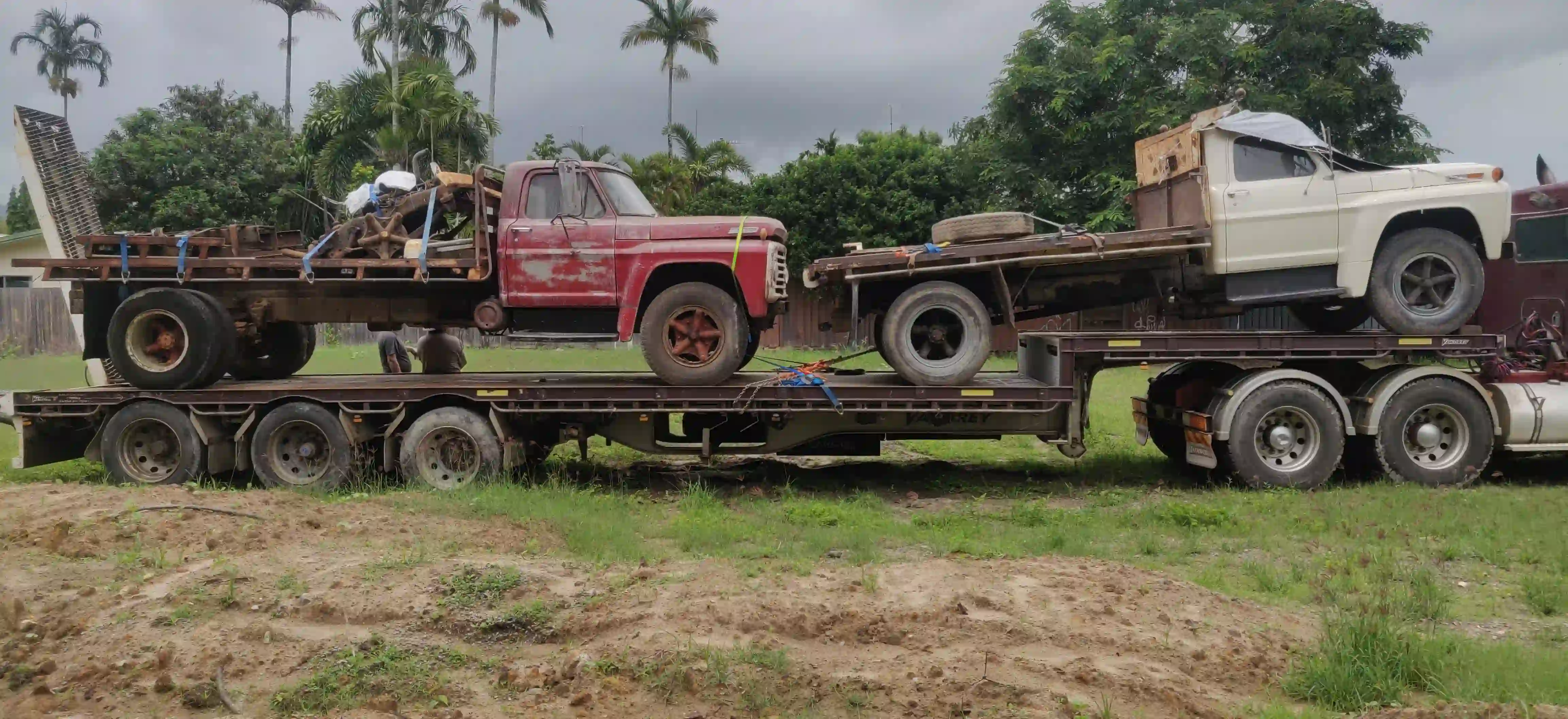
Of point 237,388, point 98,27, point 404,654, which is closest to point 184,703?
point 404,654

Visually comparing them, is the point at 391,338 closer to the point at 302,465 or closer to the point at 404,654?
the point at 302,465

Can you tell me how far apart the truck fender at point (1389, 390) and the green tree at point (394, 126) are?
2186 centimetres

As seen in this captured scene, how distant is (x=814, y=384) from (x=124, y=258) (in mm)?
6317

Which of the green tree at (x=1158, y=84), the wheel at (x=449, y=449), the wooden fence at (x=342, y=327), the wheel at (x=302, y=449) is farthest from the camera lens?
the wooden fence at (x=342, y=327)

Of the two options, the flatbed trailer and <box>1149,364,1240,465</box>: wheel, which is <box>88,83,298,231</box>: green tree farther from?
<box>1149,364,1240,465</box>: wheel

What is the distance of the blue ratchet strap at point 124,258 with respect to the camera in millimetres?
9336

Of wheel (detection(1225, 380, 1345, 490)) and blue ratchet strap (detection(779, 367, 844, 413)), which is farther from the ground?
blue ratchet strap (detection(779, 367, 844, 413))

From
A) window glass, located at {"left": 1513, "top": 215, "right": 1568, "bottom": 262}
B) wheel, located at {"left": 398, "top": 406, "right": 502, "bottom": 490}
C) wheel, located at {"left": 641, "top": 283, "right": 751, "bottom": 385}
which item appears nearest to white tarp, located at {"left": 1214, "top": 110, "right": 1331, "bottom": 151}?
window glass, located at {"left": 1513, "top": 215, "right": 1568, "bottom": 262}

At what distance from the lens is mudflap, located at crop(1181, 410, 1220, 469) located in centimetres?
938

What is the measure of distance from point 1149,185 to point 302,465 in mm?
8646

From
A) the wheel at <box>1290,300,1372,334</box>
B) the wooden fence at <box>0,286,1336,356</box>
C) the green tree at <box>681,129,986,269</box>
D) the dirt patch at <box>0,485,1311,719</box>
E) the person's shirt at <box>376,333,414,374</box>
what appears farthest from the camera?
the green tree at <box>681,129,986,269</box>

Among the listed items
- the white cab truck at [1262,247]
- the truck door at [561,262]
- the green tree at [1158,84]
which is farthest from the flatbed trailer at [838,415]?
the green tree at [1158,84]

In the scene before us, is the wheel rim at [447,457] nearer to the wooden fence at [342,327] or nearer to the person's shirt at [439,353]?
the person's shirt at [439,353]

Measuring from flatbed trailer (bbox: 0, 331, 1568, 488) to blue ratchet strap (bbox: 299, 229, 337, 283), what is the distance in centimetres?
102
